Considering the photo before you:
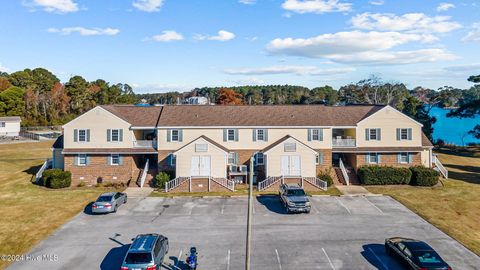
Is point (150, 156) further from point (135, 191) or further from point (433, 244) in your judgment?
point (433, 244)

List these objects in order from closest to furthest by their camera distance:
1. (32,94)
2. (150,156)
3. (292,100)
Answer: (150,156) → (32,94) → (292,100)

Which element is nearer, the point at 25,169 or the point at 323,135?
the point at 323,135

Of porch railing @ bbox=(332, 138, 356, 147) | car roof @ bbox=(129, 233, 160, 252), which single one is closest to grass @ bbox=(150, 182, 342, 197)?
porch railing @ bbox=(332, 138, 356, 147)

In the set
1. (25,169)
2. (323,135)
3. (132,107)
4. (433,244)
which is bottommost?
(433,244)

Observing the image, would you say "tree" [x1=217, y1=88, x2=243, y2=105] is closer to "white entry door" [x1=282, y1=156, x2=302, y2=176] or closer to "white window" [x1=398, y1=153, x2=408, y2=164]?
"white window" [x1=398, y1=153, x2=408, y2=164]

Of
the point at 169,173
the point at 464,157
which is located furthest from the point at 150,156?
the point at 464,157

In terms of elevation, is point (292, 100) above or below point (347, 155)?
above

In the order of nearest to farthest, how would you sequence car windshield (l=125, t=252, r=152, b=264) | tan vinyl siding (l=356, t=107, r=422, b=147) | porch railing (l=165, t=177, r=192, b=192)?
car windshield (l=125, t=252, r=152, b=264) → porch railing (l=165, t=177, r=192, b=192) → tan vinyl siding (l=356, t=107, r=422, b=147)
